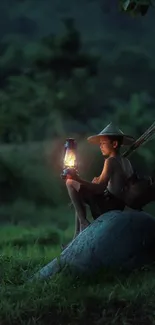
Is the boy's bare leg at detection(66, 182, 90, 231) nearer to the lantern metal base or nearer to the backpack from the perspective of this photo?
the lantern metal base

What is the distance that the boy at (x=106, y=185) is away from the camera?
4.68 meters

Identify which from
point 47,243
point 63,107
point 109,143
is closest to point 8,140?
point 63,107

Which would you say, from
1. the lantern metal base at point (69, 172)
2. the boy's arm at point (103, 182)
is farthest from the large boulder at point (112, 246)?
the lantern metal base at point (69, 172)

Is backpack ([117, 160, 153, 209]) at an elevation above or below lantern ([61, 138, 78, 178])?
below

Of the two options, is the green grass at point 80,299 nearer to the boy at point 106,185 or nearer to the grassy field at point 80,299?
the grassy field at point 80,299

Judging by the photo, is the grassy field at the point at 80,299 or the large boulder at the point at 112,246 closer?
the grassy field at the point at 80,299

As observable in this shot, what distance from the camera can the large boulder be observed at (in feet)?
14.5

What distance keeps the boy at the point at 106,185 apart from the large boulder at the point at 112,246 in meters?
0.16

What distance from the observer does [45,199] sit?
8.41m

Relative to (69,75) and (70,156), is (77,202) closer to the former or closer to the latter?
(70,156)

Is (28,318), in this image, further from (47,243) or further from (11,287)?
(47,243)

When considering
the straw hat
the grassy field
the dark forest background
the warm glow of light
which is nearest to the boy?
the straw hat

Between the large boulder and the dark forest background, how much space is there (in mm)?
4022

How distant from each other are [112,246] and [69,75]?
4966 mm
